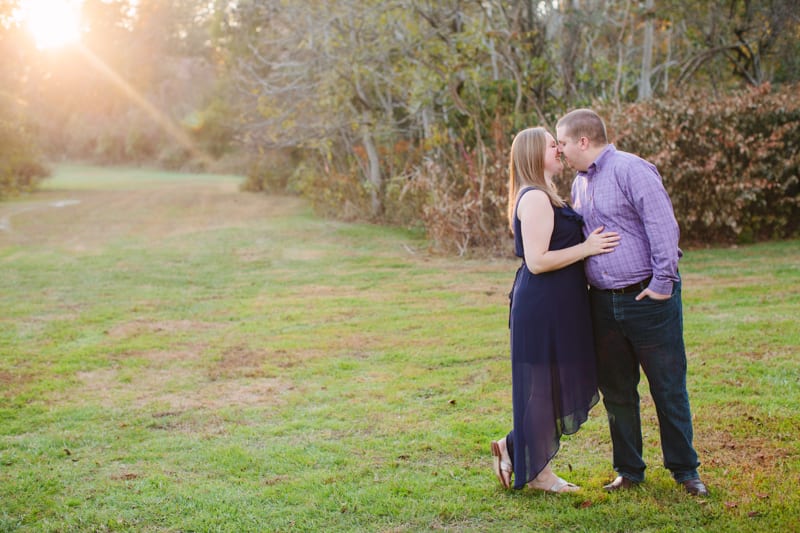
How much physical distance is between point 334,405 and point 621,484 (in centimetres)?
242

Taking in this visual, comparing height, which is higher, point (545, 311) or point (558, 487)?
point (545, 311)

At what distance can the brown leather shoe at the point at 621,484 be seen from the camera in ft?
13.6

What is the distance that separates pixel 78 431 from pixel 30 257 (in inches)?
410

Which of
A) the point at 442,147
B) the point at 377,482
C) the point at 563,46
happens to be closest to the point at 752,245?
the point at 563,46

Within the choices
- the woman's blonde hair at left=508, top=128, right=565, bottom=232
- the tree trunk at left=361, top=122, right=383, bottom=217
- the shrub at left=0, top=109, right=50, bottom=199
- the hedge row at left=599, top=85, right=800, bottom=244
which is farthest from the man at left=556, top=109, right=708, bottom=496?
Answer: the shrub at left=0, top=109, right=50, bottom=199

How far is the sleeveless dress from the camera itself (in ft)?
12.7

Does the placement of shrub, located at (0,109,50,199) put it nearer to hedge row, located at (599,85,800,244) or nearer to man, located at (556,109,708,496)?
hedge row, located at (599,85,800,244)

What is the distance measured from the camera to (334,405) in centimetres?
593

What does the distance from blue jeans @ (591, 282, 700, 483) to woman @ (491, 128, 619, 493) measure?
3.6 inches

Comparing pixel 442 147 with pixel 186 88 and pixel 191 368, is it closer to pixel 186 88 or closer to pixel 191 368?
pixel 191 368

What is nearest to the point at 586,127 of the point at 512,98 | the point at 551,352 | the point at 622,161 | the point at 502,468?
the point at 622,161

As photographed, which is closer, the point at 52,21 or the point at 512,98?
the point at 512,98

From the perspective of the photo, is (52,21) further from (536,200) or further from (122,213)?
(536,200)

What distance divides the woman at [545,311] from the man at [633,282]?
0.25 feet
